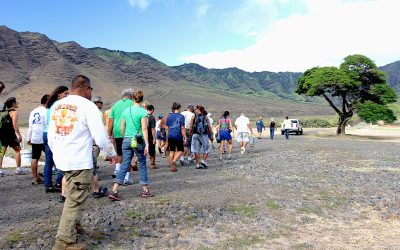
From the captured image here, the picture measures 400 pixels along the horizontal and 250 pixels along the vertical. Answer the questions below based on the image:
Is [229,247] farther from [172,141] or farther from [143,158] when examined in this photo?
[172,141]

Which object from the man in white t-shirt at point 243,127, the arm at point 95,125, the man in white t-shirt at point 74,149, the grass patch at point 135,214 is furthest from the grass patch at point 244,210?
the man in white t-shirt at point 243,127

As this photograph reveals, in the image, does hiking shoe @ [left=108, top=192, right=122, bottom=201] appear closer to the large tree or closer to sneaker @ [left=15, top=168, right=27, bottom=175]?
sneaker @ [left=15, top=168, right=27, bottom=175]

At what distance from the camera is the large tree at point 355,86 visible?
4219 cm

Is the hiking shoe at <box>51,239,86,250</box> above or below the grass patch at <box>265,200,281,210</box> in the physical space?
above

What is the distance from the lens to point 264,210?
7.27 meters

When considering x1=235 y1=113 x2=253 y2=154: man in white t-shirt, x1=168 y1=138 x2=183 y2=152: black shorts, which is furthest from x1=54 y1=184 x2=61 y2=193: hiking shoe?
x1=235 y1=113 x2=253 y2=154: man in white t-shirt

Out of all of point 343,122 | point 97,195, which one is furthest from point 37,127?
point 343,122

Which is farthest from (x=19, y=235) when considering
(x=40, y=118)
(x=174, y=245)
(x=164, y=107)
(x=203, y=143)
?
(x=164, y=107)

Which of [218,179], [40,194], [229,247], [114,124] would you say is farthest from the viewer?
[218,179]

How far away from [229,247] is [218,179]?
533cm

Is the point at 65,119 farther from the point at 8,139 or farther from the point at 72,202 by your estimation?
the point at 8,139

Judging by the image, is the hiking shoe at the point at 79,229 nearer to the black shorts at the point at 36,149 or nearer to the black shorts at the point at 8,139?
the black shorts at the point at 36,149

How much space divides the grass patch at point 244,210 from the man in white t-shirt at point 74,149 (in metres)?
3.09

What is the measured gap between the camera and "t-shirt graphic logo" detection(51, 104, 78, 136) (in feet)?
15.8
